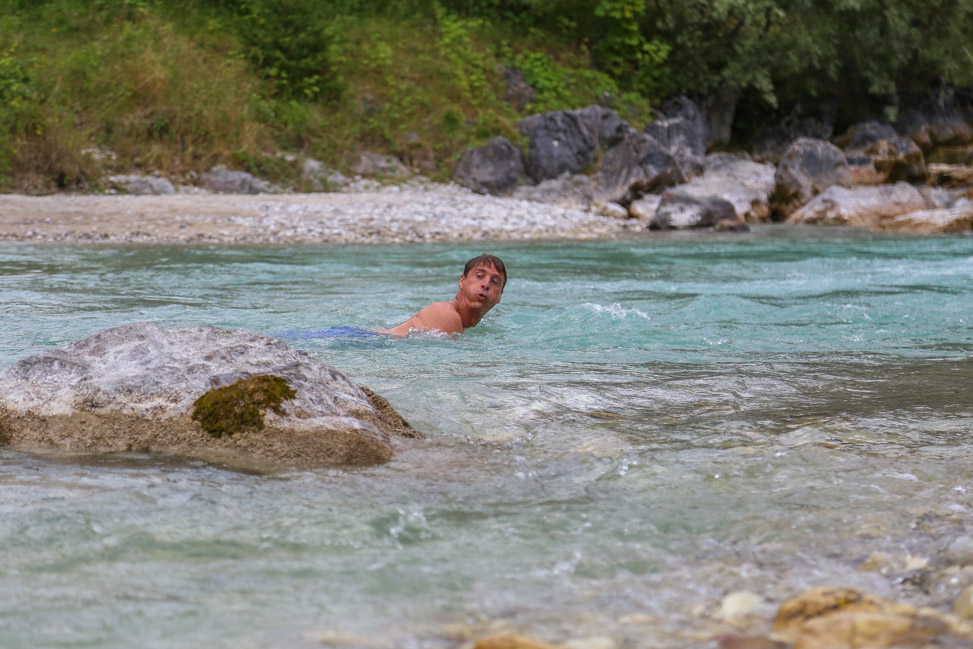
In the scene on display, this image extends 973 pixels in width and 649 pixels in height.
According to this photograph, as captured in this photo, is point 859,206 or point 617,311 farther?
point 859,206

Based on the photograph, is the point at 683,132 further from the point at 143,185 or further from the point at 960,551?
the point at 960,551

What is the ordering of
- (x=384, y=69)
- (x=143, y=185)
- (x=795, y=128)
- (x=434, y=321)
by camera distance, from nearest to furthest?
(x=434, y=321) < (x=143, y=185) < (x=384, y=69) < (x=795, y=128)

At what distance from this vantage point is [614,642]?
1.93 meters

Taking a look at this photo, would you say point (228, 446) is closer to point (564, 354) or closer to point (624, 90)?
point (564, 354)

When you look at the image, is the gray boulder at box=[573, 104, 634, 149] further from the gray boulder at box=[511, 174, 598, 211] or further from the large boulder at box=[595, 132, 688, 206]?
the gray boulder at box=[511, 174, 598, 211]

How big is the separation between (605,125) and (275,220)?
31.0 feet

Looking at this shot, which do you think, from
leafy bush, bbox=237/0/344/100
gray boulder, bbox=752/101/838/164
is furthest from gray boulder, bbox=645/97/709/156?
leafy bush, bbox=237/0/344/100

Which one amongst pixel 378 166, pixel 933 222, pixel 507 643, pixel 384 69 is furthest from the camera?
pixel 384 69

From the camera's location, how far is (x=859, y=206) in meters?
18.8

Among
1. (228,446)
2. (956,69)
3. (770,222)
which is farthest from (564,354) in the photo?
(956,69)

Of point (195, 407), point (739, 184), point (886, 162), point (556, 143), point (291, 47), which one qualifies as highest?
point (291, 47)

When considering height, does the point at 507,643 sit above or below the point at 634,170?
below

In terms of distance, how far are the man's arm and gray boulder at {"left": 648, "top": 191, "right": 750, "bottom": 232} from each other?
11341mm

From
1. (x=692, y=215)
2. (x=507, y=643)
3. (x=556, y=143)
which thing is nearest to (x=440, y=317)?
(x=507, y=643)
